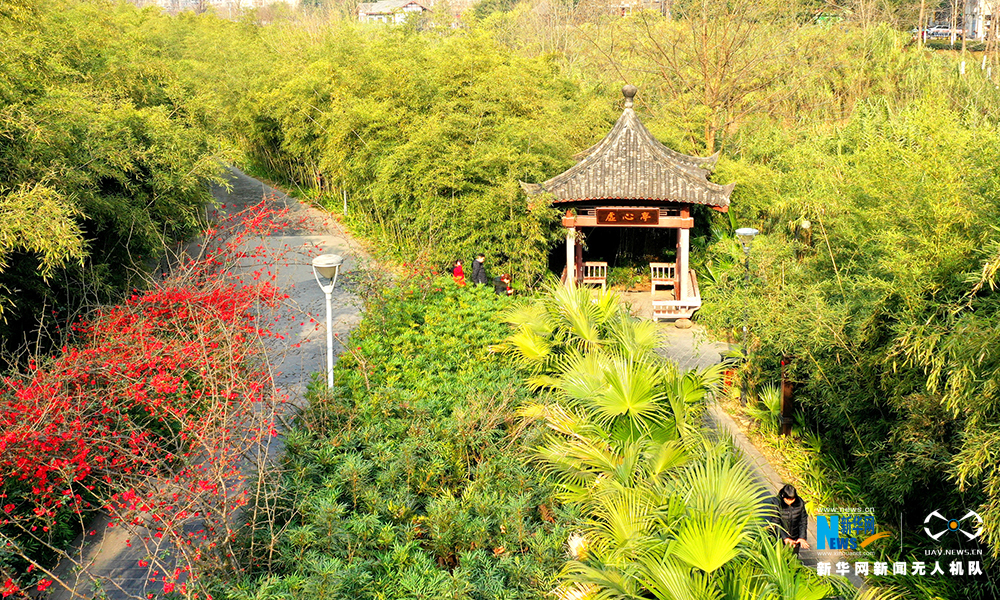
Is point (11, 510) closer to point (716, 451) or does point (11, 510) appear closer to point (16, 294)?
point (16, 294)

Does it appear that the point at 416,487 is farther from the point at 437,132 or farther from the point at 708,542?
the point at 437,132

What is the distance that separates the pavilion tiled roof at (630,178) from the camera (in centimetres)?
1080

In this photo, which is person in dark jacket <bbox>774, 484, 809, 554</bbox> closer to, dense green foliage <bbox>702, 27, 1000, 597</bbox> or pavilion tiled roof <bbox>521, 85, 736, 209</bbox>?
dense green foliage <bbox>702, 27, 1000, 597</bbox>

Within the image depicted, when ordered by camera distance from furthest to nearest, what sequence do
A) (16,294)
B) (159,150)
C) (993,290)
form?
(159,150), (16,294), (993,290)

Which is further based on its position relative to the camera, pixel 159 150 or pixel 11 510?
pixel 159 150

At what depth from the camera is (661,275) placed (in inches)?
492

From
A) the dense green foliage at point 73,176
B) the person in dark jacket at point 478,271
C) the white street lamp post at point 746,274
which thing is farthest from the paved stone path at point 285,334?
the white street lamp post at point 746,274

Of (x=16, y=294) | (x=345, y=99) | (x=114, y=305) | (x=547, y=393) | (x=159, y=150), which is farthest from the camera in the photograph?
(x=345, y=99)

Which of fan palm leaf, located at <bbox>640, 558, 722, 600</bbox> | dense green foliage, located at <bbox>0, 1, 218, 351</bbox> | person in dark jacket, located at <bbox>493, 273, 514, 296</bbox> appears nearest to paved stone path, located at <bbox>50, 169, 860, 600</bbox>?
fan palm leaf, located at <bbox>640, 558, 722, 600</bbox>

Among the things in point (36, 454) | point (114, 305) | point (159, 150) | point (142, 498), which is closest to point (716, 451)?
point (142, 498)

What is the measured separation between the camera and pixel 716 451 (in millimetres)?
4570

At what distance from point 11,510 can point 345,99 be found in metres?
10.4

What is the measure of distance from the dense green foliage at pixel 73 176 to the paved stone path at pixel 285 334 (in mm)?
1374

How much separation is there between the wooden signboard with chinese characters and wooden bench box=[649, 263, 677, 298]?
1.11 m
